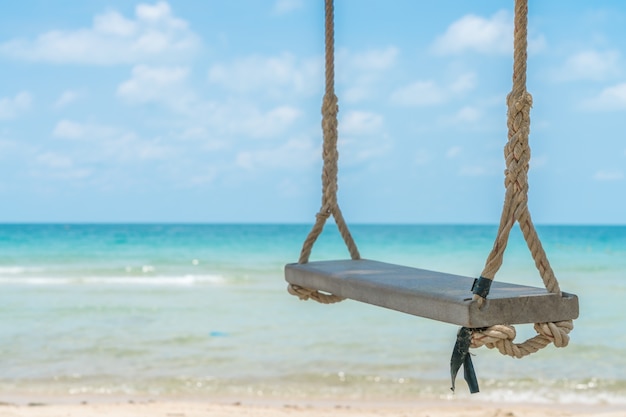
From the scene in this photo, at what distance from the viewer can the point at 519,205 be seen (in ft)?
5.41

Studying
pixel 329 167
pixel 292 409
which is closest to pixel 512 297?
pixel 329 167

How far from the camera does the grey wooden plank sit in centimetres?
165

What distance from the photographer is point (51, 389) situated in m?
4.89

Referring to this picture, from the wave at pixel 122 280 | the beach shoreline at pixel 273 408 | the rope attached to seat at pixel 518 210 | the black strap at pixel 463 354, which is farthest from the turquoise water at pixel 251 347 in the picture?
the rope attached to seat at pixel 518 210

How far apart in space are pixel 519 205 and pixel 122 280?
1171 centimetres

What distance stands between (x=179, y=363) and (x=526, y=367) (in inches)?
97.6

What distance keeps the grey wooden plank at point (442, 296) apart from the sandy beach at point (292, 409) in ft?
6.97

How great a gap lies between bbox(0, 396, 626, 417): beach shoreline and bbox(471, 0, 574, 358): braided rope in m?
2.73

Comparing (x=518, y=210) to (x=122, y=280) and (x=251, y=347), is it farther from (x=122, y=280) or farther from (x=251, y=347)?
(x=122, y=280)

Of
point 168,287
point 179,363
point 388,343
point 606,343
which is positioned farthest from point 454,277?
point 168,287

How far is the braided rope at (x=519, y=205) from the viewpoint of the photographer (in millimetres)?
1642

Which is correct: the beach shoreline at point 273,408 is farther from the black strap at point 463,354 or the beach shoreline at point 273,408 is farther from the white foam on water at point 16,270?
the white foam on water at point 16,270

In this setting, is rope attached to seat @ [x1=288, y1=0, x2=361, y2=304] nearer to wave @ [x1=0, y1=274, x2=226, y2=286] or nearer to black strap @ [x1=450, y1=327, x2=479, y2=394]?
black strap @ [x1=450, y1=327, x2=479, y2=394]

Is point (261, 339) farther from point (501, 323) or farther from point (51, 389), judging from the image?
point (501, 323)
